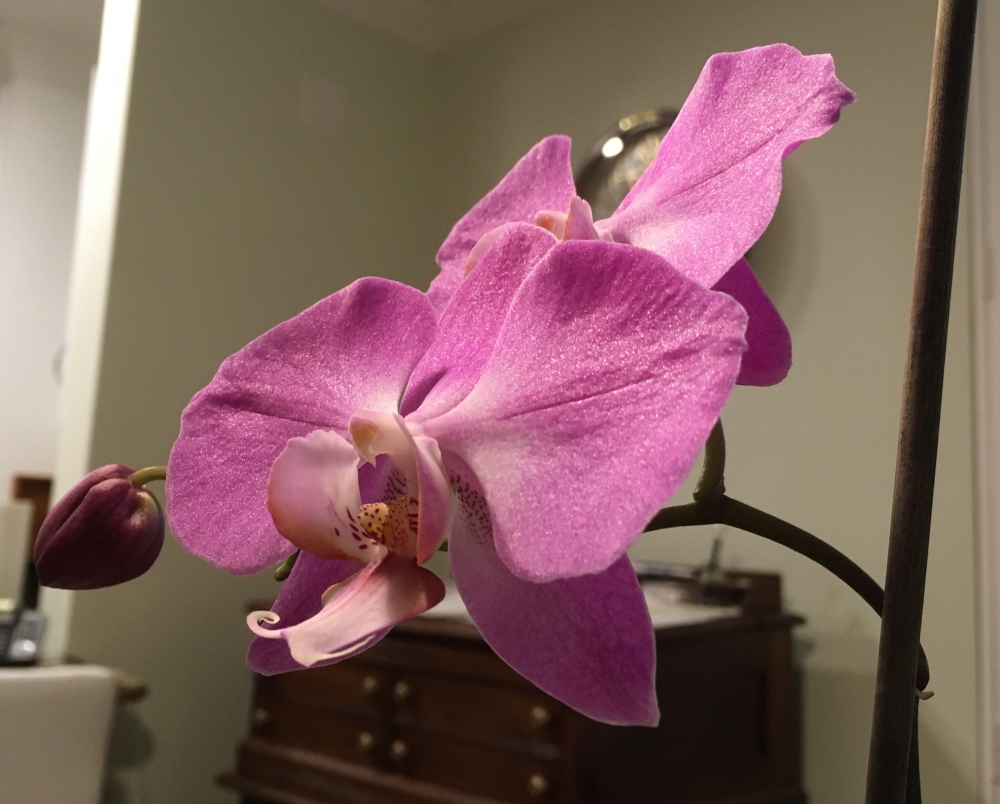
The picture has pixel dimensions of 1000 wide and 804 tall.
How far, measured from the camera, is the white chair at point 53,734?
1.50 m

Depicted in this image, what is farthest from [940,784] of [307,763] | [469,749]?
[307,763]

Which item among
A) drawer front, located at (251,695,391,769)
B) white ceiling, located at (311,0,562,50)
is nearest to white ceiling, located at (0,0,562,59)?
white ceiling, located at (311,0,562,50)

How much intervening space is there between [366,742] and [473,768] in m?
0.27

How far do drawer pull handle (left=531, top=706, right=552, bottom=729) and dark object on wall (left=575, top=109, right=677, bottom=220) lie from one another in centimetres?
103

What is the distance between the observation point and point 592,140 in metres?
2.19

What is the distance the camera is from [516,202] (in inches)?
11.4

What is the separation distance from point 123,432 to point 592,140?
4.18 ft

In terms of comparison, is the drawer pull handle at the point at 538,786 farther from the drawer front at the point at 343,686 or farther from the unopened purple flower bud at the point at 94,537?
the unopened purple flower bud at the point at 94,537

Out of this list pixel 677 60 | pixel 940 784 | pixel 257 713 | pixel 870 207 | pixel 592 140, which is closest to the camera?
pixel 940 784

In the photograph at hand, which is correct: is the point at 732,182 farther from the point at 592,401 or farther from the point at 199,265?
the point at 199,265

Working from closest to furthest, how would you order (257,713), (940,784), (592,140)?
(940,784) < (257,713) < (592,140)

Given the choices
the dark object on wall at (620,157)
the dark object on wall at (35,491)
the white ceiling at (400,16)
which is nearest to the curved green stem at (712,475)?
the dark object on wall at (620,157)

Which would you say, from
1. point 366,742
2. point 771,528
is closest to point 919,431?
point 771,528

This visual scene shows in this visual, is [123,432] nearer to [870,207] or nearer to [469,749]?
[469,749]
